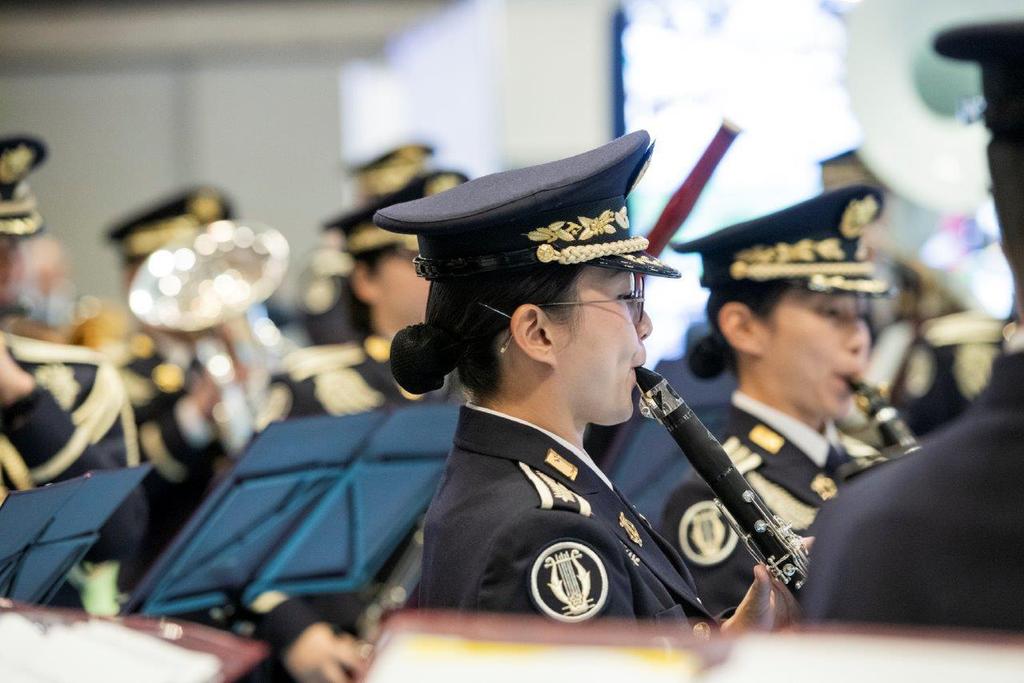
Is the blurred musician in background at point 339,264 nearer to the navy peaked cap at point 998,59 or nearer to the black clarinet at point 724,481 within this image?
the black clarinet at point 724,481

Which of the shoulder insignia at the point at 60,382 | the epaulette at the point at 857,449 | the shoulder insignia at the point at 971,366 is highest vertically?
the shoulder insignia at the point at 60,382

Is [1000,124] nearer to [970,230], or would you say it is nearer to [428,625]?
[428,625]

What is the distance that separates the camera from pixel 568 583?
1.87 metres

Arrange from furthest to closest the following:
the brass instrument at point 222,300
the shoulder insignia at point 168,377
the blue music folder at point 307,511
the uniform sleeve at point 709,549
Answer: the shoulder insignia at point 168,377 → the brass instrument at point 222,300 → the blue music folder at point 307,511 → the uniform sleeve at point 709,549

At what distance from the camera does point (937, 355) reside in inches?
201

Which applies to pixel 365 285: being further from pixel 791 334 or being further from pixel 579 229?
pixel 579 229

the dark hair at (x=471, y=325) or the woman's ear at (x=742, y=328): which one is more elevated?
the dark hair at (x=471, y=325)

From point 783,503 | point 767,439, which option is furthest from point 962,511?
point 767,439

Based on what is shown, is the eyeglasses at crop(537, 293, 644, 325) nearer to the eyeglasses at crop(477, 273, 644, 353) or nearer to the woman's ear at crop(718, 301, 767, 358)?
the eyeglasses at crop(477, 273, 644, 353)

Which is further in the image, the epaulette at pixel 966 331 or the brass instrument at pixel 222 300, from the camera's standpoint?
the brass instrument at pixel 222 300

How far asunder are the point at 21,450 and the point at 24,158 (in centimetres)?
75

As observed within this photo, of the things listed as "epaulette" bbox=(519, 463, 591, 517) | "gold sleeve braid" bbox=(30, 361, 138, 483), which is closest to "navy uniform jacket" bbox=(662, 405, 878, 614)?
"epaulette" bbox=(519, 463, 591, 517)

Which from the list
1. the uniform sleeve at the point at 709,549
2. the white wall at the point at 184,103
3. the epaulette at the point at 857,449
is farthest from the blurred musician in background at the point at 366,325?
the white wall at the point at 184,103

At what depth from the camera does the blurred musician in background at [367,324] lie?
4285mm
